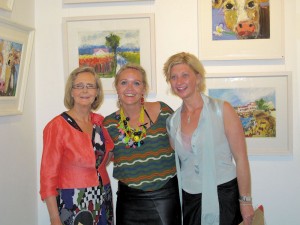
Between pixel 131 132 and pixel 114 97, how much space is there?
1.70ft

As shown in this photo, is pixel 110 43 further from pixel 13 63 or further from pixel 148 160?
pixel 148 160

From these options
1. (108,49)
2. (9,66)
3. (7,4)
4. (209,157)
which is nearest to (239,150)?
(209,157)

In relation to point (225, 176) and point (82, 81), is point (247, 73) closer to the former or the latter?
Answer: point (225, 176)

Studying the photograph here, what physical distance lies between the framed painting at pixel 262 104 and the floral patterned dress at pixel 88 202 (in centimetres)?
80

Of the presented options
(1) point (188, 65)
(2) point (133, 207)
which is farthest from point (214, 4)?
(2) point (133, 207)

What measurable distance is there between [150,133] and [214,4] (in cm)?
91

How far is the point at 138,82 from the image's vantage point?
5.15ft

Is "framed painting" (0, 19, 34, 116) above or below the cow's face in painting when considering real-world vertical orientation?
below

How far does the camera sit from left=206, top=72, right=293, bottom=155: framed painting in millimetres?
1870

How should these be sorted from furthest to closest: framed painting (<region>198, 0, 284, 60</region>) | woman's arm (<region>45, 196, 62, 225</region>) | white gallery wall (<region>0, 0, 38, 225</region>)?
framed painting (<region>198, 0, 284, 60</region>), white gallery wall (<region>0, 0, 38, 225</region>), woman's arm (<region>45, 196, 62, 225</region>)

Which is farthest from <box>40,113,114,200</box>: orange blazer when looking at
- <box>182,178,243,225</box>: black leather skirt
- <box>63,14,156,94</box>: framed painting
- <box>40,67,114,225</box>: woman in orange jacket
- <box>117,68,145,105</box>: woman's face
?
<box>63,14,156,94</box>: framed painting

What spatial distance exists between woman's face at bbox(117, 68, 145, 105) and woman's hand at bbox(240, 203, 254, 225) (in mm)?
706

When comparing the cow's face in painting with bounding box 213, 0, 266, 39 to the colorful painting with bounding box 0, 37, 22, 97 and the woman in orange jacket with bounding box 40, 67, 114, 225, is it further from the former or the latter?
the colorful painting with bounding box 0, 37, 22, 97

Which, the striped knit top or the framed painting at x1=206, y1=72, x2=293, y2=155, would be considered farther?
the framed painting at x1=206, y1=72, x2=293, y2=155
